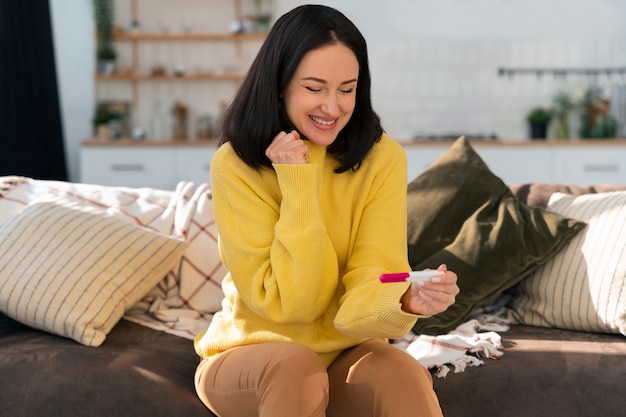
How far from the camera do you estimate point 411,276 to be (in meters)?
1.52

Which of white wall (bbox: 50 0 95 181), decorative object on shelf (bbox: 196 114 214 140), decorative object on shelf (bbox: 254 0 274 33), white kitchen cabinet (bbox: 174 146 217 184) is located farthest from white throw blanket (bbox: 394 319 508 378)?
white wall (bbox: 50 0 95 181)

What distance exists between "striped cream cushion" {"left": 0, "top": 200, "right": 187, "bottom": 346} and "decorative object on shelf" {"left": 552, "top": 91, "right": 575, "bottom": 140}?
4.06 m

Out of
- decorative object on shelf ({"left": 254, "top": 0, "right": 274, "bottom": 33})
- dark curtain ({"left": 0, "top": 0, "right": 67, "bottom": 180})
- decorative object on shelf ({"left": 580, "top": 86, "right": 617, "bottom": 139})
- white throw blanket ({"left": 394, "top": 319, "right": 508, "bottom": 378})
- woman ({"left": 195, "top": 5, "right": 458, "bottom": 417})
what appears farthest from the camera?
decorative object on shelf ({"left": 254, "top": 0, "right": 274, "bottom": 33})

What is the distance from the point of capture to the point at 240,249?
1.83 metres

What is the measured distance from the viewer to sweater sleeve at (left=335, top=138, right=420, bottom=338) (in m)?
1.69

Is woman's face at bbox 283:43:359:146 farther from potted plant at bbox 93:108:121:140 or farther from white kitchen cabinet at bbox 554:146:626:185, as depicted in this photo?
potted plant at bbox 93:108:121:140

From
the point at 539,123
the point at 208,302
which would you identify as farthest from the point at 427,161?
Answer: the point at 208,302

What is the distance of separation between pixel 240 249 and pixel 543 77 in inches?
194

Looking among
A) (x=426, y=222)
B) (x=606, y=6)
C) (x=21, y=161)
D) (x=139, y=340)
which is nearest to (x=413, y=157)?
(x=606, y=6)

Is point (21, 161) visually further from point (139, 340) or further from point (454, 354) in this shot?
point (454, 354)

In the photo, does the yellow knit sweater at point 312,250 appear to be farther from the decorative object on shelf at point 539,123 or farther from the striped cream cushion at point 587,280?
the decorative object on shelf at point 539,123

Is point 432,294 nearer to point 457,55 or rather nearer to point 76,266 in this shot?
point 76,266

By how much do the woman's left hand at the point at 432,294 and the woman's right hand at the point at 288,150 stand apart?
1.19 feet

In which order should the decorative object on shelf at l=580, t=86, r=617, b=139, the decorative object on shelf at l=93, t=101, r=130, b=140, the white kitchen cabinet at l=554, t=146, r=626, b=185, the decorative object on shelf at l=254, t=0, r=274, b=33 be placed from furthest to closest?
the decorative object on shelf at l=254, t=0, r=274, b=33, the decorative object on shelf at l=93, t=101, r=130, b=140, the decorative object on shelf at l=580, t=86, r=617, b=139, the white kitchen cabinet at l=554, t=146, r=626, b=185
